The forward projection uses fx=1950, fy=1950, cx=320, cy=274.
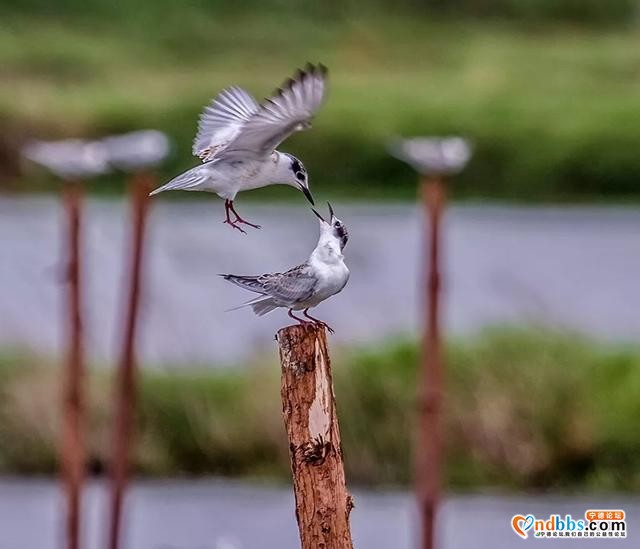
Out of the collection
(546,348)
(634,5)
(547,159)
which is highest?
(634,5)

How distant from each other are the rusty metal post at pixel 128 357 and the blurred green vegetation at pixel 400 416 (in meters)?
2.13

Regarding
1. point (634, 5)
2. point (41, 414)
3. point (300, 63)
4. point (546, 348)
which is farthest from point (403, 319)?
point (634, 5)

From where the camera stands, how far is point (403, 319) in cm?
1080

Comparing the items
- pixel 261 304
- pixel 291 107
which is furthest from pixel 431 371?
pixel 291 107

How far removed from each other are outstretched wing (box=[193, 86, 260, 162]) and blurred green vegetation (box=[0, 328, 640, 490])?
16.3 feet

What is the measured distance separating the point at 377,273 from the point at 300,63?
6295mm

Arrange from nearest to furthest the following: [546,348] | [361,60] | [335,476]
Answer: [335,476] → [546,348] → [361,60]

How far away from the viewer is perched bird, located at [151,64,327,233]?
4.24 m

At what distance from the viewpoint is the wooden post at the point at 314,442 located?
4535mm

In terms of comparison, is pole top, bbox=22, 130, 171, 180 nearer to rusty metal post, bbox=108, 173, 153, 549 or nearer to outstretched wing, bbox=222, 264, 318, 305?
rusty metal post, bbox=108, 173, 153, 549

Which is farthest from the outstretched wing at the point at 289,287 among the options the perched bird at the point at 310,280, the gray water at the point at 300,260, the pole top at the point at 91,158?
the gray water at the point at 300,260

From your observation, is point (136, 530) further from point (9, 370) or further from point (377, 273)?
point (377, 273)

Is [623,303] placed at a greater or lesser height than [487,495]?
greater

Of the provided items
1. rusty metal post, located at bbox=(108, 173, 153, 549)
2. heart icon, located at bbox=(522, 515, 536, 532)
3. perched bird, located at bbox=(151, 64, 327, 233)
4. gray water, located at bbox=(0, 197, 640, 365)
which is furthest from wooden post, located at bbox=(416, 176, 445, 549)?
gray water, located at bbox=(0, 197, 640, 365)
